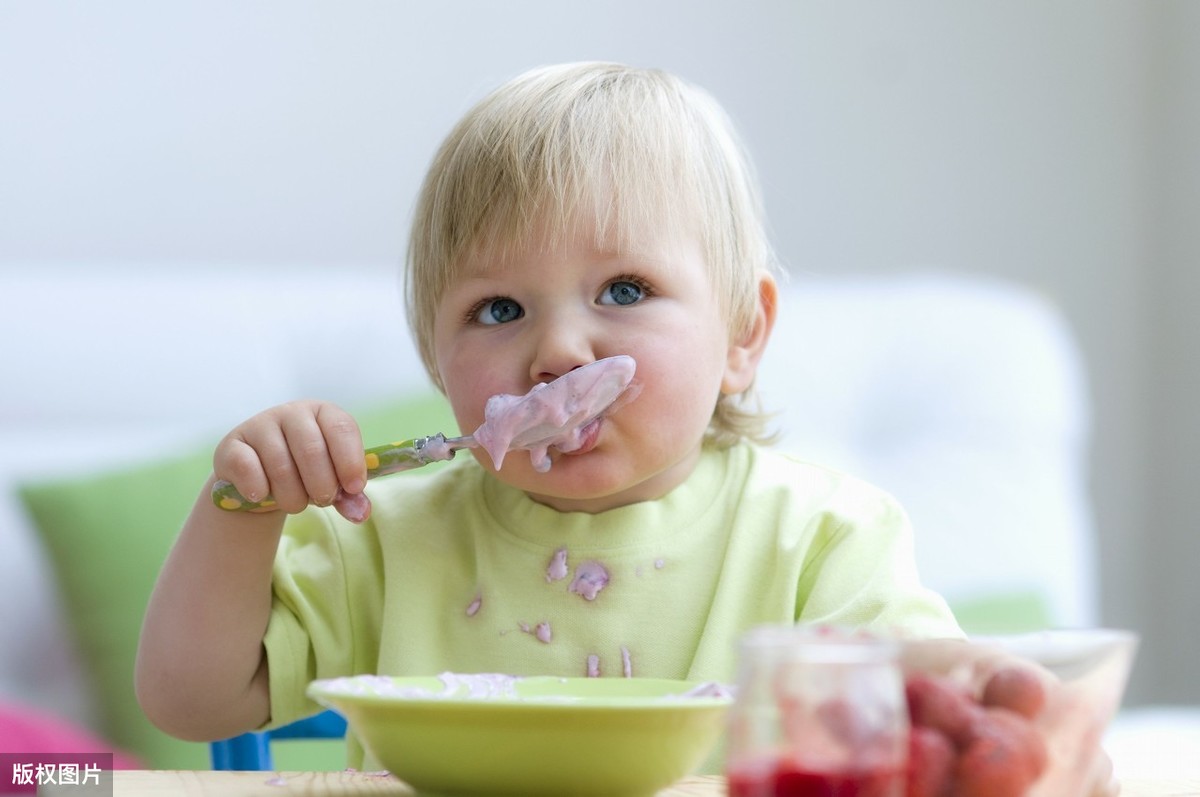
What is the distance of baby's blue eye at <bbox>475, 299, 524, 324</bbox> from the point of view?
1.08 meters

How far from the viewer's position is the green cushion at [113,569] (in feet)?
5.02

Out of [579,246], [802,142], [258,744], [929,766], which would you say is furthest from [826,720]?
[802,142]

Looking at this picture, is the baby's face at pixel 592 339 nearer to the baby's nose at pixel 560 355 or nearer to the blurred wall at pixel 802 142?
the baby's nose at pixel 560 355

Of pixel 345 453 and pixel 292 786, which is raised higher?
pixel 345 453

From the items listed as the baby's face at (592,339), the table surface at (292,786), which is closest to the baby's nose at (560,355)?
the baby's face at (592,339)

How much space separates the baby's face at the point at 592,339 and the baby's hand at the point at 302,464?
13 centimetres

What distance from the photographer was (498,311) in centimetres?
109

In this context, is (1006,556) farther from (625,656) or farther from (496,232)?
(496,232)

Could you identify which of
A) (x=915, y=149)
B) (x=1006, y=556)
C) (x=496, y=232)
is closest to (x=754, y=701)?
(x=496, y=232)

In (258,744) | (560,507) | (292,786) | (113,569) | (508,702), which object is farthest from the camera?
(113,569)

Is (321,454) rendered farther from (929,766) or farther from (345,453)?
(929,766)

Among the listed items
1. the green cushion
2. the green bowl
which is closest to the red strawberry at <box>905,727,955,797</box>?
the green bowl

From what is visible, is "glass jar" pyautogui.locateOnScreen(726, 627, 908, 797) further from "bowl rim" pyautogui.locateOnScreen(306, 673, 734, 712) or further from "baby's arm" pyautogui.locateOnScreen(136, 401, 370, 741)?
"baby's arm" pyautogui.locateOnScreen(136, 401, 370, 741)

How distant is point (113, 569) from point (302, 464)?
26.2 inches
